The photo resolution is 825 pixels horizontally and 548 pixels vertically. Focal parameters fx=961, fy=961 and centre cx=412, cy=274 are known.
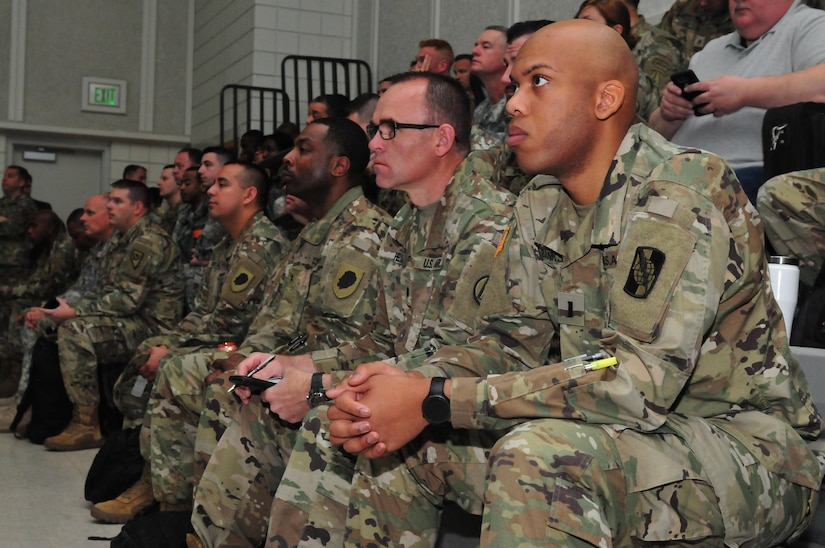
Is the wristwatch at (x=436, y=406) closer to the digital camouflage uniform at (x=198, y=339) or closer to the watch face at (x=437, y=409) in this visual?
the watch face at (x=437, y=409)

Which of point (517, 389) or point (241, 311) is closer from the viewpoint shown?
point (517, 389)

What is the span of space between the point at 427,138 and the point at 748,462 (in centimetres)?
141

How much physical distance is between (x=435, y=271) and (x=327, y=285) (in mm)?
649

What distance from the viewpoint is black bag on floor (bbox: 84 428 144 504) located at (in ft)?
11.3

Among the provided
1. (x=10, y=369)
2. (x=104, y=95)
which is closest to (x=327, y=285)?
(x=10, y=369)

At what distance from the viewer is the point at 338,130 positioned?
3463 millimetres

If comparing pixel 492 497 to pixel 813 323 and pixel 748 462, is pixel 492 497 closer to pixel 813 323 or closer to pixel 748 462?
pixel 748 462

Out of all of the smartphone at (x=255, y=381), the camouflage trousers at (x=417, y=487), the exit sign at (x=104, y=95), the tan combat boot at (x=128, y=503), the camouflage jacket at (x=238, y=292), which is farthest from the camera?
the exit sign at (x=104, y=95)

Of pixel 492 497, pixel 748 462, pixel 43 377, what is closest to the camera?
pixel 492 497

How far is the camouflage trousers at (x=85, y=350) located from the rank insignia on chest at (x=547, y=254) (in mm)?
3447

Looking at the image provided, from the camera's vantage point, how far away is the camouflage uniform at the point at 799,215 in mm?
2219

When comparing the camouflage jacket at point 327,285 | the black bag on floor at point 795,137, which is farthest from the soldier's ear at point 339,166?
the black bag on floor at point 795,137

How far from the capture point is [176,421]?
10.4 ft

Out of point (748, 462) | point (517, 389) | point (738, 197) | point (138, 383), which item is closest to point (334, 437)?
point (517, 389)
